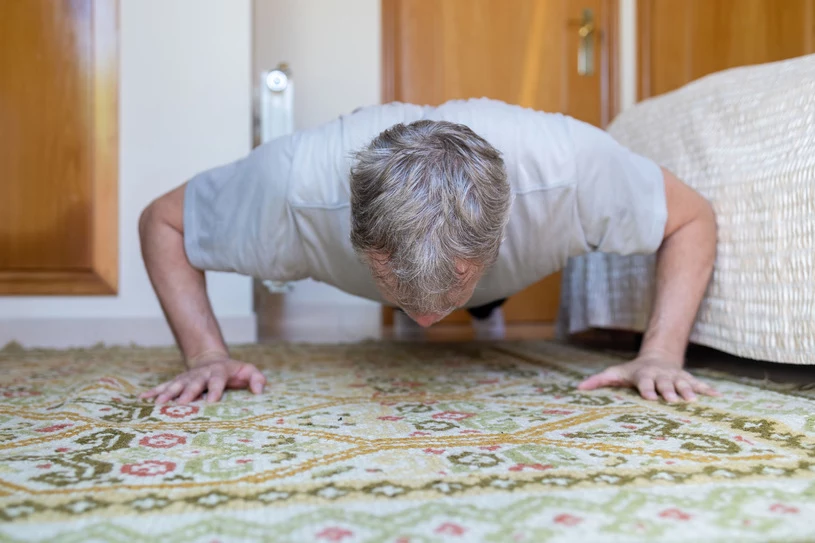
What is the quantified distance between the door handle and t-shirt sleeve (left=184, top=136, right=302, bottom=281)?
1.95 m

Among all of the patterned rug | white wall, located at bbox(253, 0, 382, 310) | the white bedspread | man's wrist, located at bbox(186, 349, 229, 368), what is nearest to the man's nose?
the patterned rug

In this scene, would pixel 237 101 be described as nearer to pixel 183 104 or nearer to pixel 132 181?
pixel 183 104

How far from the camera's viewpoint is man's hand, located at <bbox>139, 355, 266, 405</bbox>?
1.11 meters

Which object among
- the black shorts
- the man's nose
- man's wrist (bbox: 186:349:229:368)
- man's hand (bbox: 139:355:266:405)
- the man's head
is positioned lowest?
man's hand (bbox: 139:355:266:405)

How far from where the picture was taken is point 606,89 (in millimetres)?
2848

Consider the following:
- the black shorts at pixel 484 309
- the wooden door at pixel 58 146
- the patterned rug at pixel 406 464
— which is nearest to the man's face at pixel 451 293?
the patterned rug at pixel 406 464

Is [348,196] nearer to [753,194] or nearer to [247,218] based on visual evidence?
[247,218]

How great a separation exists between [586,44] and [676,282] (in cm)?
183

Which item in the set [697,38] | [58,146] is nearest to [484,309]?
[58,146]

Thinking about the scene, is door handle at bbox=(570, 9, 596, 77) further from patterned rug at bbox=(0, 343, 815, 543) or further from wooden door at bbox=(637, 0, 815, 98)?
patterned rug at bbox=(0, 343, 815, 543)

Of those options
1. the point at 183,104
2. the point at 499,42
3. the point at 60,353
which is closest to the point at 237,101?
the point at 183,104

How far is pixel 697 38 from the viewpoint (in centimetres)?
289

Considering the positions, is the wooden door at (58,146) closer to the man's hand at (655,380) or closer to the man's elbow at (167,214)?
the man's elbow at (167,214)

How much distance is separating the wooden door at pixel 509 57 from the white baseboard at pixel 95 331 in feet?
2.17
